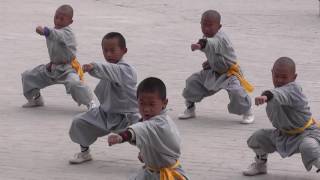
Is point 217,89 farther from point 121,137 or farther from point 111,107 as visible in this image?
point 121,137

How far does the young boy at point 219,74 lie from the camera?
27.3 ft

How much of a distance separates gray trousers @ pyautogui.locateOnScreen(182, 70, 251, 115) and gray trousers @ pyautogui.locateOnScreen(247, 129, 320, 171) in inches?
66.4

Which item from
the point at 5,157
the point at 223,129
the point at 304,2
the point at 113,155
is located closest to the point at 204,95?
the point at 223,129

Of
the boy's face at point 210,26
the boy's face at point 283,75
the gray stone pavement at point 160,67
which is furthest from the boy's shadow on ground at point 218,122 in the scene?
the boy's face at point 283,75

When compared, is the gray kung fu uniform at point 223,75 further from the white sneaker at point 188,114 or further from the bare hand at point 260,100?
the bare hand at point 260,100

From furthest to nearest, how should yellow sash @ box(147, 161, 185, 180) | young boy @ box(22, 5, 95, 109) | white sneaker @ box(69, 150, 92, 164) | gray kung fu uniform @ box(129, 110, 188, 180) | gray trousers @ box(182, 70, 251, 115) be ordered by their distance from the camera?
young boy @ box(22, 5, 95, 109)
gray trousers @ box(182, 70, 251, 115)
white sneaker @ box(69, 150, 92, 164)
yellow sash @ box(147, 161, 185, 180)
gray kung fu uniform @ box(129, 110, 188, 180)

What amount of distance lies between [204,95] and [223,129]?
555 mm

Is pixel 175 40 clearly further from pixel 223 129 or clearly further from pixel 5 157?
pixel 5 157

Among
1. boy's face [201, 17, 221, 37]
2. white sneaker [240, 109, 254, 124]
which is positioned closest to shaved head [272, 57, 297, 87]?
boy's face [201, 17, 221, 37]

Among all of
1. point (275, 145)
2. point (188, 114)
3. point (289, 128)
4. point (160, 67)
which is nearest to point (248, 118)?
point (188, 114)

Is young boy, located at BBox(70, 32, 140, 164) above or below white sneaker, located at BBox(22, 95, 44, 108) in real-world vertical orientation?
above

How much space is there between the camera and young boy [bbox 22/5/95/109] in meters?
8.69

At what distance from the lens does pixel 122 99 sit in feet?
23.3

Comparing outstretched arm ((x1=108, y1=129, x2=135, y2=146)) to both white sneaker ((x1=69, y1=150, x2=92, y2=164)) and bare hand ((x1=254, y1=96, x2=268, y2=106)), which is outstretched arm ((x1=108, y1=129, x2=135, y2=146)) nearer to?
bare hand ((x1=254, y1=96, x2=268, y2=106))
